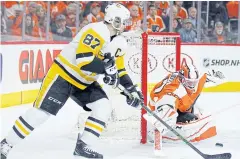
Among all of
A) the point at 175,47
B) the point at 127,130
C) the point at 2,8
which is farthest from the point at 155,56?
the point at 2,8

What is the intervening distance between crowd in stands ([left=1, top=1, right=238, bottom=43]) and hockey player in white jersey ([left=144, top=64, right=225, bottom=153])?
2.53 m

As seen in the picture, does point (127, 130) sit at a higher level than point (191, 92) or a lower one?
lower

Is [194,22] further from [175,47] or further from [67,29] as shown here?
[175,47]

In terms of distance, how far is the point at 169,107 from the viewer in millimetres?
3963

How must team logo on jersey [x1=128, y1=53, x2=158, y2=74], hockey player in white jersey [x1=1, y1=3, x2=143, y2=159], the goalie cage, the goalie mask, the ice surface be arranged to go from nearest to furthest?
hockey player in white jersey [x1=1, y1=3, x2=143, y2=159] → the ice surface → the goalie mask → the goalie cage → team logo on jersey [x1=128, y1=53, x2=158, y2=74]

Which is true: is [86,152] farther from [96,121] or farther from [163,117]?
[163,117]

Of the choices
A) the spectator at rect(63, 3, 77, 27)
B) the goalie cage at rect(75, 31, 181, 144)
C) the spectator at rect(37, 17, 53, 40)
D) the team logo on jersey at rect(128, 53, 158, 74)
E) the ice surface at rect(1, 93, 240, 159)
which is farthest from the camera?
the spectator at rect(63, 3, 77, 27)

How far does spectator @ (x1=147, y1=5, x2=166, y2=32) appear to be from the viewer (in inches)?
269

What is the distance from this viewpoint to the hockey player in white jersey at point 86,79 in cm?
326

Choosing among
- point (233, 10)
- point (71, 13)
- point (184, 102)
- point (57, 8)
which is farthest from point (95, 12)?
point (184, 102)

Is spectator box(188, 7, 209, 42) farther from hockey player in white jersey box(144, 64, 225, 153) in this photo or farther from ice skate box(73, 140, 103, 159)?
ice skate box(73, 140, 103, 159)

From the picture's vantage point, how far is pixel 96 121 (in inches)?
136

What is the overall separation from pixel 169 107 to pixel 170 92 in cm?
12

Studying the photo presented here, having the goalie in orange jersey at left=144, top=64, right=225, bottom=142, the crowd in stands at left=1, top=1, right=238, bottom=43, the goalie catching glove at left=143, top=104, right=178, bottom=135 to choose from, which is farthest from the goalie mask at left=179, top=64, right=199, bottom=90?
the crowd in stands at left=1, top=1, right=238, bottom=43
